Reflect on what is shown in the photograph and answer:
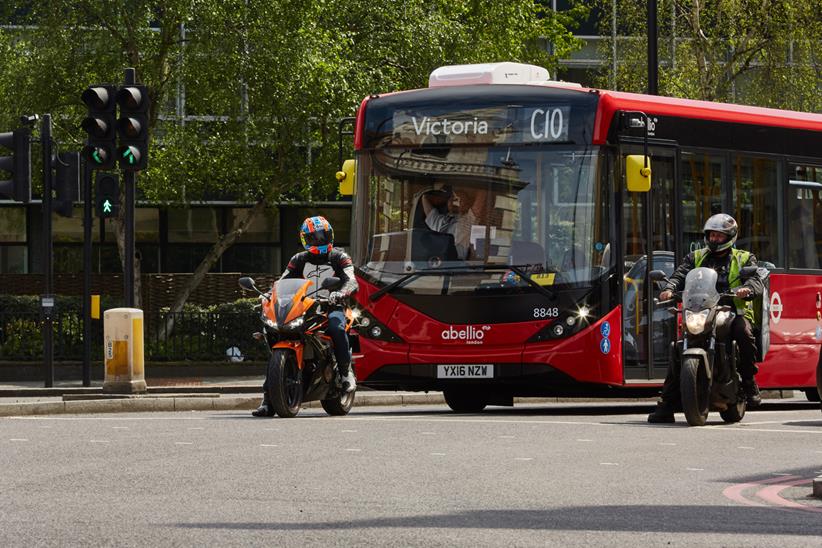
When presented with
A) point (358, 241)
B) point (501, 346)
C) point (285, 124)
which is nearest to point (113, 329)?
point (358, 241)

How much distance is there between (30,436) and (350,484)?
4.78 meters

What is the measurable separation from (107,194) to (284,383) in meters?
7.47

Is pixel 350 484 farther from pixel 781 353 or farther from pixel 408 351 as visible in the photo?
pixel 781 353

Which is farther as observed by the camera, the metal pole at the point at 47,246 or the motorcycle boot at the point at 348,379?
the metal pole at the point at 47,246

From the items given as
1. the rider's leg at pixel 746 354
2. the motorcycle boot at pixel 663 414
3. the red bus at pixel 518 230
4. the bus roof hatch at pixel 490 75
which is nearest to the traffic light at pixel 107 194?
the red bus at pixel 518 230

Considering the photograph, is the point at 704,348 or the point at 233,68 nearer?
the point at 704,348

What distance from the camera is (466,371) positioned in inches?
680

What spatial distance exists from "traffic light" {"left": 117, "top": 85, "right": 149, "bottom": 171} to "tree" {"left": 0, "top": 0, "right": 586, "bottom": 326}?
907cm

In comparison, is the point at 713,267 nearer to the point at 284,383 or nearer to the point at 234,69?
the point at 284,383

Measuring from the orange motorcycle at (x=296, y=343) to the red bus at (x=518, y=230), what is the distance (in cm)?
113

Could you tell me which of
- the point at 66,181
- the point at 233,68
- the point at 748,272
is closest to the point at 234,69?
the point at 233,68

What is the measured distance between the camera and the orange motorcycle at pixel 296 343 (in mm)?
16062

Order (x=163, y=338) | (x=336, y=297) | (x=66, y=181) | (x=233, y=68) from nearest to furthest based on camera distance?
(x=336, y=297), (x=66, y=181), (x=233, y=68), (x=163, y=338)

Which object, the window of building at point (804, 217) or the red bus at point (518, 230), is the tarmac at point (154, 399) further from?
the window of building at point (804, 217)
